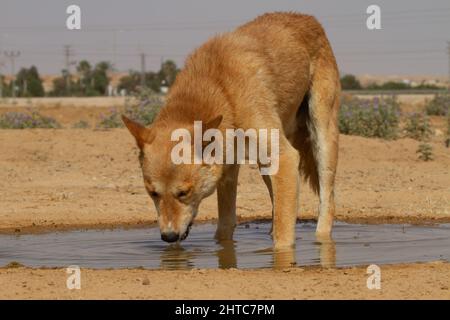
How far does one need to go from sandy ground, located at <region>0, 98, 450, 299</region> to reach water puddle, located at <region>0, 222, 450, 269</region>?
0.83 metres

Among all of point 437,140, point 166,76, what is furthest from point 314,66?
point 166,76

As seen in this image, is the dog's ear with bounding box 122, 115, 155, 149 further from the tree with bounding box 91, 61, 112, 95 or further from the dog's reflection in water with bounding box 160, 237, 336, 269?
the tree with bounding box 91, 61, 112, 95

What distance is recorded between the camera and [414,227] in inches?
453

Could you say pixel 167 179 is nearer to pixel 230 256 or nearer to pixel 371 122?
pixel 230 256

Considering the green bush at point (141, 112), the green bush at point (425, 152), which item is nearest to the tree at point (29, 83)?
the green bush at point (141, 112)

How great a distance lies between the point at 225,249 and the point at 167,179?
201cm

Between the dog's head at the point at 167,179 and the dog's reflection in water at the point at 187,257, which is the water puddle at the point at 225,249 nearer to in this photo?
the dog's reflection in water at the point at 187,257

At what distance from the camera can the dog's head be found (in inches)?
326

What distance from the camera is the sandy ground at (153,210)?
23.2 feet

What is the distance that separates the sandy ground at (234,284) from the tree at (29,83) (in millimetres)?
69016

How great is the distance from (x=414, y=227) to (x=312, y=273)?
3.98m

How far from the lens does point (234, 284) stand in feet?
23.8

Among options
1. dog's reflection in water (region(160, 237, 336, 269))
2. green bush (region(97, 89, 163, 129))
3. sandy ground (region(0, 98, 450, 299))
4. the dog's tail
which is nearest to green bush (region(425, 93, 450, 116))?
sandy ground (region(0, 98, 450, 299))
